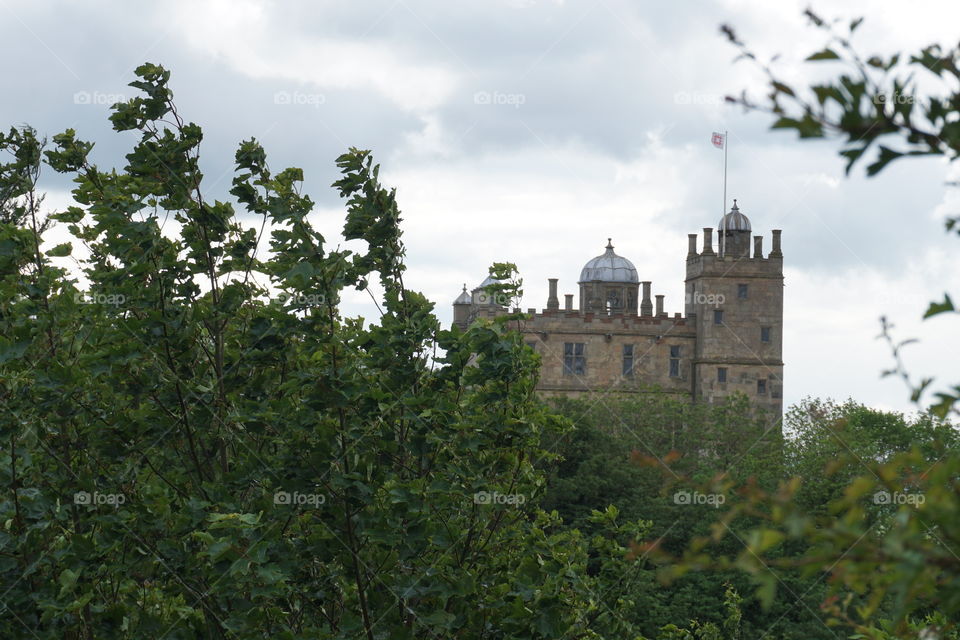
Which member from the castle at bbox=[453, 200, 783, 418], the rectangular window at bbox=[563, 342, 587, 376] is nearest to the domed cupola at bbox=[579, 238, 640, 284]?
the castle at bbox=[453, 200, 783, 418]

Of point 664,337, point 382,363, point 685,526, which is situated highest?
point 664,337

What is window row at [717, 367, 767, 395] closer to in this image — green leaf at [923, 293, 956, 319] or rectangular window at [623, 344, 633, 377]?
rectangular window at [623, 344, 633, 377]

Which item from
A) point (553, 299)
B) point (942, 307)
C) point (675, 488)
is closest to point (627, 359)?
point (553, 299)

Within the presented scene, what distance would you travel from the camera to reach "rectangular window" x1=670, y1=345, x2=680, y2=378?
181 ft

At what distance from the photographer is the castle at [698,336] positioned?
5394 centimetres

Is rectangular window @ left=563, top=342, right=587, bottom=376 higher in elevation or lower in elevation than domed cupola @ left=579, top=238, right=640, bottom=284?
lower

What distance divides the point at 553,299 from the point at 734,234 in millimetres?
9558

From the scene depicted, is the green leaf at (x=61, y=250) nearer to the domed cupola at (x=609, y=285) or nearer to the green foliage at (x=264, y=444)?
the green foliage at (x=264, y=444)

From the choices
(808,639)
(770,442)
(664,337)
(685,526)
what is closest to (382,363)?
(808,639)

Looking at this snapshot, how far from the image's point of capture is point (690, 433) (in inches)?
1763

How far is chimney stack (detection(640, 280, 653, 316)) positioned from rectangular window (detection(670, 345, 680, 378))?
363 cm

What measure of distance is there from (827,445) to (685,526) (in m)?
7.49

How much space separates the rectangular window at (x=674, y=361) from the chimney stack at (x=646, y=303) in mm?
3632

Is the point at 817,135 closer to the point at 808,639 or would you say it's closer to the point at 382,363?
the point at 382,363
